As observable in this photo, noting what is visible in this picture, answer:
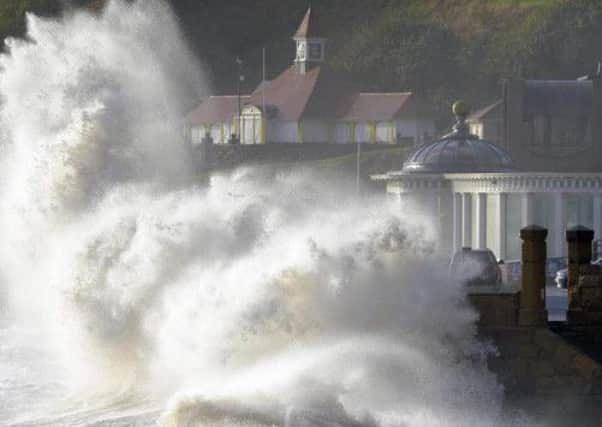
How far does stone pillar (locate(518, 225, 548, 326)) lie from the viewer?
1523 inches

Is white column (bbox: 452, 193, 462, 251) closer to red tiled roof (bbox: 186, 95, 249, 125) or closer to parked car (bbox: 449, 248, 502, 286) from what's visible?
parked car (bbox: 449, 248, 502, 286)

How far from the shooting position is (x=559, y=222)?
78.2 metres

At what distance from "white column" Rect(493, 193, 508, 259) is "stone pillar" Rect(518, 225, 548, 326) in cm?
3767

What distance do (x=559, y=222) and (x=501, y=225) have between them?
2.01 m

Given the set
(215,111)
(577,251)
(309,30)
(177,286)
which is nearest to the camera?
(577,251)

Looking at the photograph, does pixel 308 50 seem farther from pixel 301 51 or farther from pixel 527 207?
pixel 527 207

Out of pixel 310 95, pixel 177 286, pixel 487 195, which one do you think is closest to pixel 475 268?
pixel 177 286

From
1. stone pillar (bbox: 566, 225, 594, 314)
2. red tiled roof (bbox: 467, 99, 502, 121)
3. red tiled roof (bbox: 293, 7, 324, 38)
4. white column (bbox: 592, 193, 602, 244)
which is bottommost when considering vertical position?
white column (bbox: 592, 193, 602, 244)

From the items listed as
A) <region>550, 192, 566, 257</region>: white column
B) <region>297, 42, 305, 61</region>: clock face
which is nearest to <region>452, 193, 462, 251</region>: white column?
<region>550, 192, 566, 257</region>: white column

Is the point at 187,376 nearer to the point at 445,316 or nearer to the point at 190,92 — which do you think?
the point at 445,316

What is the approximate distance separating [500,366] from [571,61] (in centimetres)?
10937

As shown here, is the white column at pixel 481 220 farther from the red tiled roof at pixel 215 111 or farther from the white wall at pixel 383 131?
the red tiled roof at pixel 215 111

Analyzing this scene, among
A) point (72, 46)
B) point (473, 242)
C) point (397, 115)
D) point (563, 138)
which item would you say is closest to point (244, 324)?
point (72, 46)

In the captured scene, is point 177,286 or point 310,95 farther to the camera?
point 310,95
